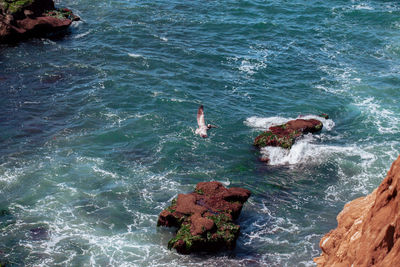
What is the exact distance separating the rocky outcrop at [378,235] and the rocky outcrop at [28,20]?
1375 inches

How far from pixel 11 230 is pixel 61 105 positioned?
12409 millimetres

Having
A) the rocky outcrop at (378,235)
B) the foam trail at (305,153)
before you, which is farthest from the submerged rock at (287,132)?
the rocky outcrop at (378,235)

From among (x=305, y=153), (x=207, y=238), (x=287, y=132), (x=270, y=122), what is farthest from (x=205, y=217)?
(x=270, y=122)

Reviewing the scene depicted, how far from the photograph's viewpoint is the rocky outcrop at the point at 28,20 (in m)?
39.5

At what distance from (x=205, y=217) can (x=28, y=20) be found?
28908mm

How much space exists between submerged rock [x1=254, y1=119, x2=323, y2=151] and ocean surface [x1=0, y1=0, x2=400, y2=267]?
1.78 ft

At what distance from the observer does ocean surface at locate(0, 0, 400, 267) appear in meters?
20.6

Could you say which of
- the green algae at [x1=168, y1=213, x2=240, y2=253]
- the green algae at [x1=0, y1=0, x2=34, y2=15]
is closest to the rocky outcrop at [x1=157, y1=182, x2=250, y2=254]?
the green algae at [x1=168, y1=213, x2=240, y2=253]

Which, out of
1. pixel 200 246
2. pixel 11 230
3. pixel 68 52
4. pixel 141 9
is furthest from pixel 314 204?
pixel 141 9

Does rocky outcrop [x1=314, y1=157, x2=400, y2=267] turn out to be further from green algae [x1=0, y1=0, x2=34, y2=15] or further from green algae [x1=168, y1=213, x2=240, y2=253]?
green algae [x1=0, y1=0, x2=34, y2=15]

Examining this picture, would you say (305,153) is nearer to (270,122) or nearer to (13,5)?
(270,122)

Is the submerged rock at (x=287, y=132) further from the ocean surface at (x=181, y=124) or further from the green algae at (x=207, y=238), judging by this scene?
the green algae at (x=207, y=238)

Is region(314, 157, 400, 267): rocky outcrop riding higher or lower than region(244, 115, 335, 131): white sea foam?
higher

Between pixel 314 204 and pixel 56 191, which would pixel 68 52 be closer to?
pixel 56 191
